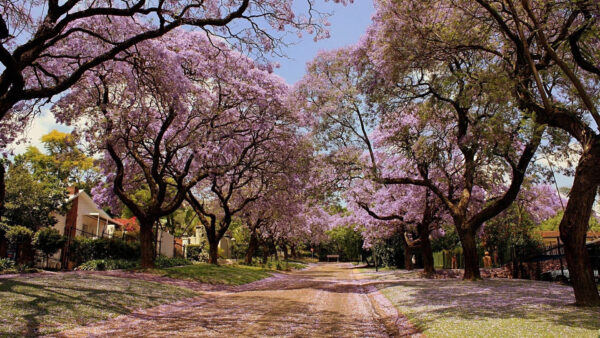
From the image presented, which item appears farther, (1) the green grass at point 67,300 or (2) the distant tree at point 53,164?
(2) the distant tree at point 53,164

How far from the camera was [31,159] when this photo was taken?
151 feet

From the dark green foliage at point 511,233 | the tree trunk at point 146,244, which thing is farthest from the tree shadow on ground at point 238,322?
the dark green foliage at point 511,233

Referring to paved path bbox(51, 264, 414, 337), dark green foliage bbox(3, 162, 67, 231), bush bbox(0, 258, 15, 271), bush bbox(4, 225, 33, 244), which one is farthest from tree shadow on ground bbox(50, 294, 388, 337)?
dark green foliage bbox(3, 162, 67, 231)

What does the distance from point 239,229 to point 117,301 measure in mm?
36861

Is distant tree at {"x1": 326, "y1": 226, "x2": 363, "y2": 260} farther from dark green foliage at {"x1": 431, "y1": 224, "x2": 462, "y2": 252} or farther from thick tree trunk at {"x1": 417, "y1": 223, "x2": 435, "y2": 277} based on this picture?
thick tree trunk at {"x1": 417, "y1": 223, "x2": 435, "y2": 277}

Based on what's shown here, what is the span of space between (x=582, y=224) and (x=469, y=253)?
922 cm

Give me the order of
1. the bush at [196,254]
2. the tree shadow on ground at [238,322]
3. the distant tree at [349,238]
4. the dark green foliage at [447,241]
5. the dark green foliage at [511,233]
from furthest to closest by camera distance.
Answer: the distant tree at [349,238] → the bush at [196,254] → the dark green foliage at [447,241] → the dark green foliage at [511,233] → the tree shadow on ground at [238,322]

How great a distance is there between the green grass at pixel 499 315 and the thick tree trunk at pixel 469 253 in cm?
520

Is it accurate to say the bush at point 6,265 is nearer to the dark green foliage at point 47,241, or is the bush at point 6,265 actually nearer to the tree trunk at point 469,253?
the dark green foliage at point 47,241

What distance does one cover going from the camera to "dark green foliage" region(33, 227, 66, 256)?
1819 cm

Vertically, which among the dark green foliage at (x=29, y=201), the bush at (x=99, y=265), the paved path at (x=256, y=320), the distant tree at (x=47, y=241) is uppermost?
the dark green foliage at (x=29, y=201)

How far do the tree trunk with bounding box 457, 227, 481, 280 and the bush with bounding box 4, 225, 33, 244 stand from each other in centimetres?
1895

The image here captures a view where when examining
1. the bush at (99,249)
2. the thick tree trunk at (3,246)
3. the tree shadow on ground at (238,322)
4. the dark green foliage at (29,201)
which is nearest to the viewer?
the tree shadow on ground at (238,322)

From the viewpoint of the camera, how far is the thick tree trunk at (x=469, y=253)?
57.7 feet
